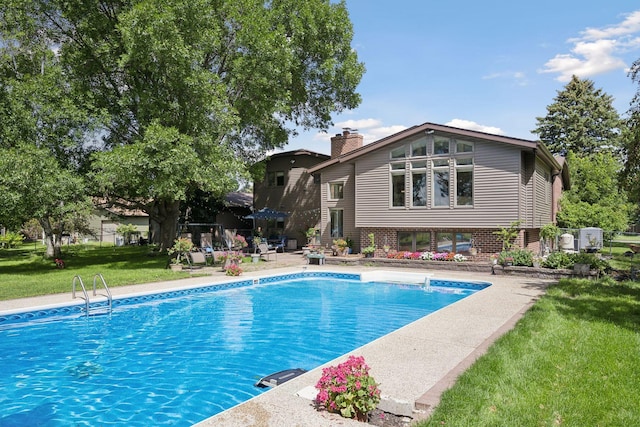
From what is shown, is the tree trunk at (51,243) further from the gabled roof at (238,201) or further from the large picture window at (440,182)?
the large picture window at (440,182)

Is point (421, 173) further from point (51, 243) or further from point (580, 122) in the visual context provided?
point (580, 122)

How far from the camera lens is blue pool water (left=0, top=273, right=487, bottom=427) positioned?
5.79 meters

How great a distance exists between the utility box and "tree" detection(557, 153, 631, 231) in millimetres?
5367

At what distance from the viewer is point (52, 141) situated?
1783 centimetres

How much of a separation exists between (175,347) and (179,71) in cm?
1251

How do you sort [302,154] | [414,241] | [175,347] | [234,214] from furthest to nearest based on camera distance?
[234,214] < [302,154] < [414,241] < [175,347]

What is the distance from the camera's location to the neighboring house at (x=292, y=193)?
28.5 metres

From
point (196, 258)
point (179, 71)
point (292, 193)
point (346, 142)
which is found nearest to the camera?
point (179, 71)

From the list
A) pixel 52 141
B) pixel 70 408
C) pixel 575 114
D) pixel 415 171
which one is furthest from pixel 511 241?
pixel 575 114

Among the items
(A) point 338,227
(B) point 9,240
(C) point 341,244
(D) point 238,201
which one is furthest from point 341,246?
(B) point 9,240

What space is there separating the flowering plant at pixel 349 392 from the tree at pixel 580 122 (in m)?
46.4

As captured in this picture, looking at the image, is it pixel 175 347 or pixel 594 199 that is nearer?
pixel 175 347

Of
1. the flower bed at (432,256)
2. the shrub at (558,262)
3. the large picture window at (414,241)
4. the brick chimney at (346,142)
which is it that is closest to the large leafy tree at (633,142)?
the shrub at (558,262)

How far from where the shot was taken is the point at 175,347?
841 cm
